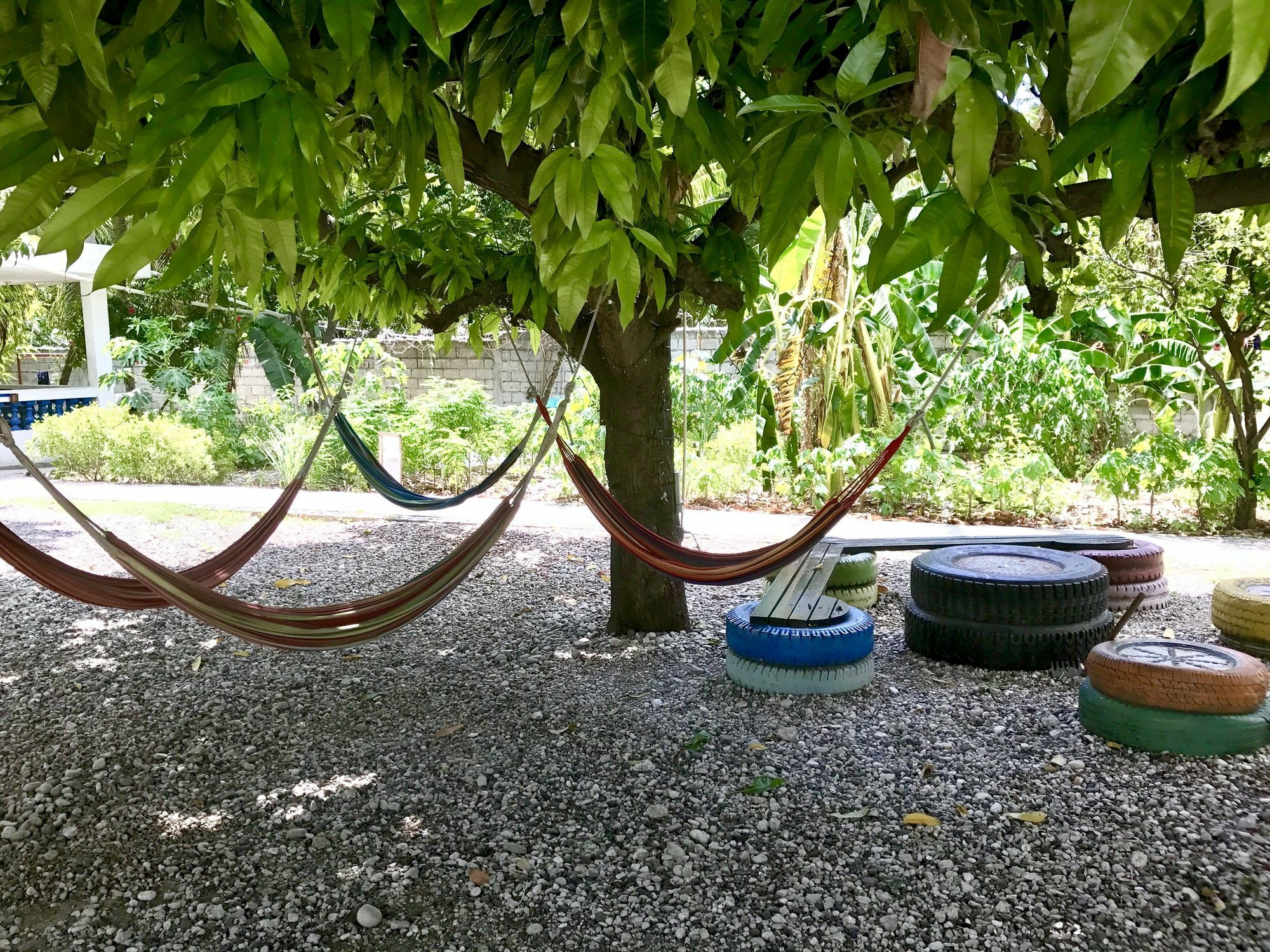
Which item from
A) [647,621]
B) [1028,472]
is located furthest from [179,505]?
[1028,472]

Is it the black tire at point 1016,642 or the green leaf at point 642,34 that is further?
the black tire at point 1016,642

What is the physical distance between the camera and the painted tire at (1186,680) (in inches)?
104

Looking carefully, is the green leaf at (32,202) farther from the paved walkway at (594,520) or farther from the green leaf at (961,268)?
the paved walkway at (594,520)

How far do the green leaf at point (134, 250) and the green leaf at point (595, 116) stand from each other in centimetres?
48

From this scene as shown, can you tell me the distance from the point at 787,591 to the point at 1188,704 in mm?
1395

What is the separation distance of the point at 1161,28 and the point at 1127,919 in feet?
6.29

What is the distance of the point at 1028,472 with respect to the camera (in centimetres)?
628

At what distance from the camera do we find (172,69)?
99 cm

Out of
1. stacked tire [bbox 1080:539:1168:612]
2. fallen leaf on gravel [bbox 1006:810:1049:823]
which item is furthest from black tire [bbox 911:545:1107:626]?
fallen leaf on gravel [bbox 1006:810:1049:823]

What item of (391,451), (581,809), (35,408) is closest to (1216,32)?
(581,809)

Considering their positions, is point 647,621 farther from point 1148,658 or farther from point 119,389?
point 119,389

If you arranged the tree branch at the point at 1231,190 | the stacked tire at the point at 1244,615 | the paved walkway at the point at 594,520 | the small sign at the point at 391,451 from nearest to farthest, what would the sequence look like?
the tree branch at the point at 1231,190, the stacked tire at the point at 1244,615, the paved walkway at the point at 594,520, the small sign at the point at 391,451

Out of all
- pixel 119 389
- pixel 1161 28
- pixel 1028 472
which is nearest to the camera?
pixel 1161 28

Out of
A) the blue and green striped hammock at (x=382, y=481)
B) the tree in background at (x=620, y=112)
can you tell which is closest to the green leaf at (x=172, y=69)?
the tree in background at (x=620, y=112)
